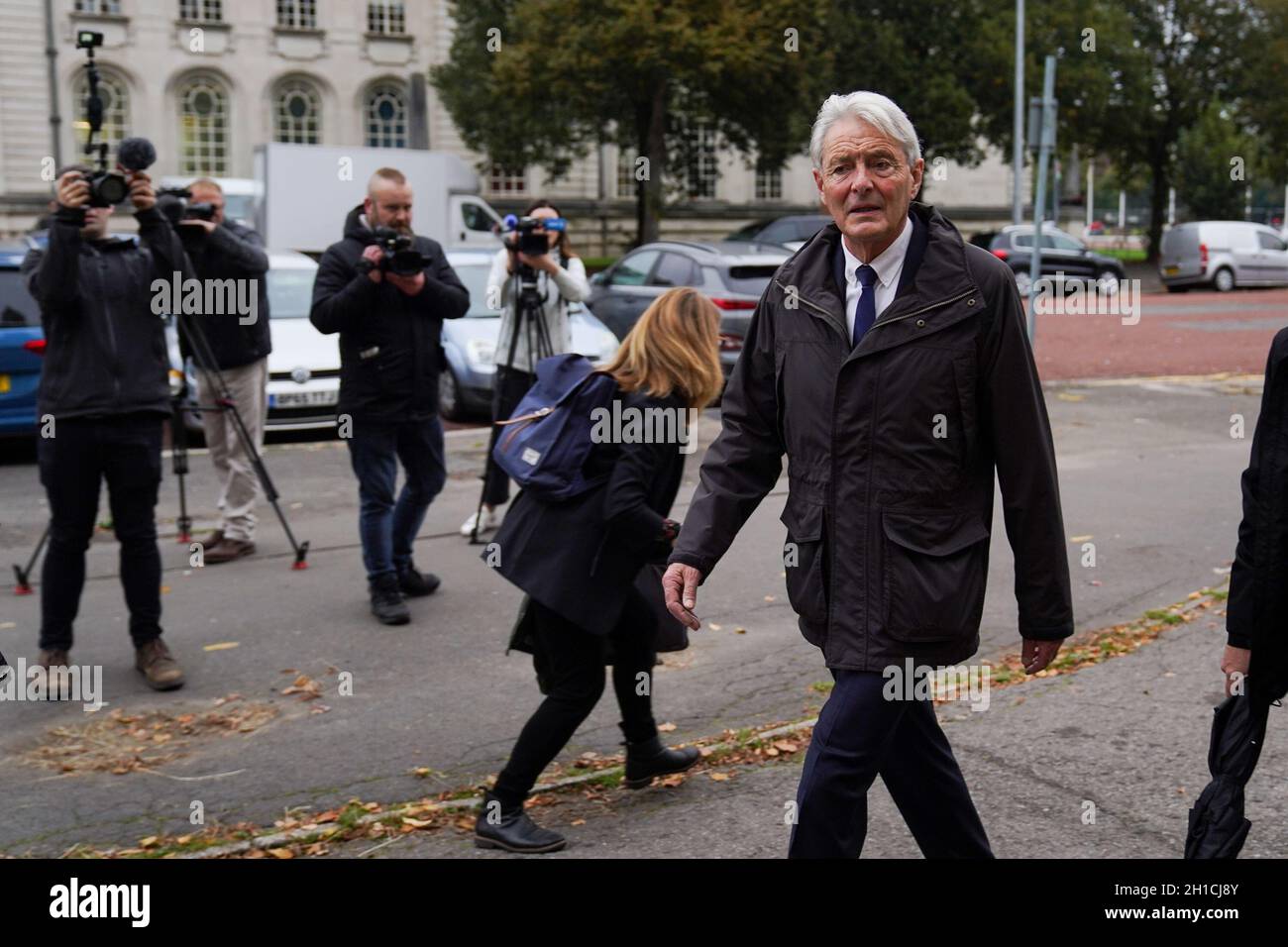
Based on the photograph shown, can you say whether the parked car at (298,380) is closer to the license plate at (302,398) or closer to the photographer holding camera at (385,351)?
the license plate at (302,398)

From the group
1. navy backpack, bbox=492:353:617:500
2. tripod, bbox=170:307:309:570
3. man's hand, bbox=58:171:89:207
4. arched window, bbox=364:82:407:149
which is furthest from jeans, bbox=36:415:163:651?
arched window, bbox=364:82:407:149

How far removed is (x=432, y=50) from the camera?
4897 centimetres

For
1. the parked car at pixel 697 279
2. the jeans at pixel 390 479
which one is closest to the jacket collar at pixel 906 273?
the jeans at pixel 390 479

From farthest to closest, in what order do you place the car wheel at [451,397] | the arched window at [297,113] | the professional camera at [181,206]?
the arched window at [297,113]
the car wheel at [451,397]
the professional camera at [181,206]

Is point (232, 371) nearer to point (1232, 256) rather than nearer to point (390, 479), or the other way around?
point (390, 479)

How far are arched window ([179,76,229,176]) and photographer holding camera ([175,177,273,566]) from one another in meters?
40.3

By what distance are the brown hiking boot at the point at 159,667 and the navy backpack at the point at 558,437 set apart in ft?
7.51

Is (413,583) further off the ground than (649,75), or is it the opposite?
(649,75)

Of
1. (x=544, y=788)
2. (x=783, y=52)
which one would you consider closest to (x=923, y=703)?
(x=544, y=788)

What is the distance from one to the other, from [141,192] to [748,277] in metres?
9.42

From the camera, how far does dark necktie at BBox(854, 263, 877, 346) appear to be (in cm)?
341

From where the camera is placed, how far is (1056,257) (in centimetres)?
3456

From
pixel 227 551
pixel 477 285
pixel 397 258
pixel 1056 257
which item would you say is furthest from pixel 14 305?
pixel 1056 257

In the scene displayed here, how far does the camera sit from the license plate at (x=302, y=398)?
41.0ft
